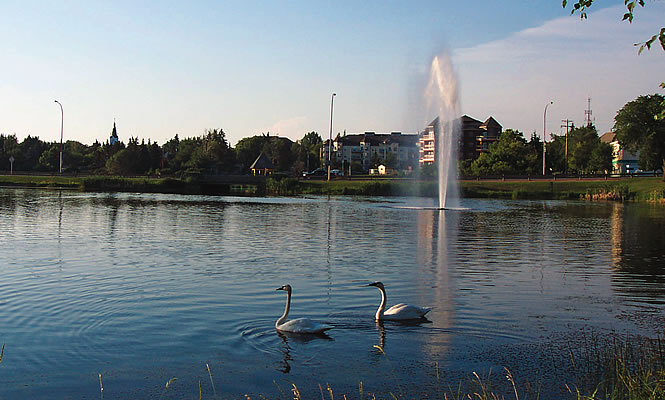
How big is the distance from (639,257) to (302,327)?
18291 mm

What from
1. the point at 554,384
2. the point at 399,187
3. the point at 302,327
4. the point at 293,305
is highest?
the point at 399,187

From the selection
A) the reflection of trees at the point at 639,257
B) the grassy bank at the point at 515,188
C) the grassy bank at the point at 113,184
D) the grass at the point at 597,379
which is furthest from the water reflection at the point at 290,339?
the grassy bank at the point at 113,184

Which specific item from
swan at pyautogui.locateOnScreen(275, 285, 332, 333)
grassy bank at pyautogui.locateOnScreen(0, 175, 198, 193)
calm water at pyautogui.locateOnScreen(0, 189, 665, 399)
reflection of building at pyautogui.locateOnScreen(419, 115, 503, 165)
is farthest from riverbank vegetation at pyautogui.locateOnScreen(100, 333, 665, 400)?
reflection of building at pyautogui.locateOnScreen(419, 115, 503, 165)

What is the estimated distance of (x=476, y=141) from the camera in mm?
168250

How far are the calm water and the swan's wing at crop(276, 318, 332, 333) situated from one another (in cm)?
25

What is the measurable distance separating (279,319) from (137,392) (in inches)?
158

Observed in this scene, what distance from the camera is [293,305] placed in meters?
16.4

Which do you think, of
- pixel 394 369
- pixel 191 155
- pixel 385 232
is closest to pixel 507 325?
pixel 394 369

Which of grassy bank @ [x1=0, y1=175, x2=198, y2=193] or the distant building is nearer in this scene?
grassy bank @ [x1=0, y1=175, x2=198, y2=193]

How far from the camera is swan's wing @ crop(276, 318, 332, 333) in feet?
43.4

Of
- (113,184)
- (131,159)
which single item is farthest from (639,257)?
(131,159)

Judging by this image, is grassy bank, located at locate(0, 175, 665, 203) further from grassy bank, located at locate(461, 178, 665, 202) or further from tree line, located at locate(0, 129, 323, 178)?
tree line, located at locate(0, 129, 323, 178)

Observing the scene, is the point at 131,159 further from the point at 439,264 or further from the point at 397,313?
the point at 397,313

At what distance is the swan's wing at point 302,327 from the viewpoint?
13.2 meters
